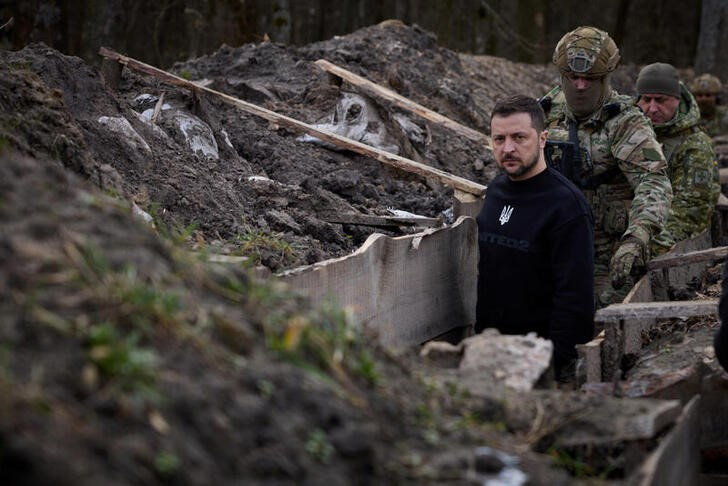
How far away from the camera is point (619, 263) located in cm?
742

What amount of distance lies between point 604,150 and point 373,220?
159 cm

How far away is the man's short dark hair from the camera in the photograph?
6.75 metres

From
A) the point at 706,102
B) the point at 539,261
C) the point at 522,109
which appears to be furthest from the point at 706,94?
the point at 539,261

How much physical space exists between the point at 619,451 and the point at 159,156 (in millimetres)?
4247

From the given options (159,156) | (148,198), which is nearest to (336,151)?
(159,156)

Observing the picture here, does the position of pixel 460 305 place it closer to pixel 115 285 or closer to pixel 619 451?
pixel 619 451

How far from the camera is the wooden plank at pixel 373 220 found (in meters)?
7.84

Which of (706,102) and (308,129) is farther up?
(706,102)

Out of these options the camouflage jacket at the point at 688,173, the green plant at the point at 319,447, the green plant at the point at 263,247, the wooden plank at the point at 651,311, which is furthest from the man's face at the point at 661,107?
the green plant at the point at 319,447

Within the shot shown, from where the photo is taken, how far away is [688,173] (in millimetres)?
9898

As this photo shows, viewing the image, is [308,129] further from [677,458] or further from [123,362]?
[123,362]

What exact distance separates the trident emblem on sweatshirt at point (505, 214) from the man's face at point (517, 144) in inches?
7.2

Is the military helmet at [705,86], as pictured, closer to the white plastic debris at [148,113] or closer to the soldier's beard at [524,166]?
the white plastic debris at [148,113]

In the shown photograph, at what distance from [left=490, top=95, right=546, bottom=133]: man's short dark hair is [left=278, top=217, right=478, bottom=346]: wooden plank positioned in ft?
2.86
